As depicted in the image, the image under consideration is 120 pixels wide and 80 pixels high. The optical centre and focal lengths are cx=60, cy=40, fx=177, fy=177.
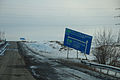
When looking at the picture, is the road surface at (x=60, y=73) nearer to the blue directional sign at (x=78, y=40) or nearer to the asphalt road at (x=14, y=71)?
the asphalt road at (x=14, y=71)

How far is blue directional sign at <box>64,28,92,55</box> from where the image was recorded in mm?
23984

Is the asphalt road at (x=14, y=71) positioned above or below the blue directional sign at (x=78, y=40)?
below

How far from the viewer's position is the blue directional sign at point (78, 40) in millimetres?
23984

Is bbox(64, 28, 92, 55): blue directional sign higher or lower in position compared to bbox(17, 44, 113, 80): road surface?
higher

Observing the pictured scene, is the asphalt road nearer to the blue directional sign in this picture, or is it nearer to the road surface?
the road surface

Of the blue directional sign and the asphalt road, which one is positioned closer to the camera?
the asphalt road

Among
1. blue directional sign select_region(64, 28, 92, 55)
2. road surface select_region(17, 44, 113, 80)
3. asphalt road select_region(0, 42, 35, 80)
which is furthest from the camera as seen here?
blue directional sign select_region(64, 28, 92, 55)

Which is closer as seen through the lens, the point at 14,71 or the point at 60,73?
the point at 60,73

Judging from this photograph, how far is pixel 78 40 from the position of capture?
25172 mm

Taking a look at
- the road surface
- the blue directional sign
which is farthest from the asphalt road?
the blue directional sign

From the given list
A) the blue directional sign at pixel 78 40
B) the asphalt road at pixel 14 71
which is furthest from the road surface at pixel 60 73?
the blue directional sign at pixel 78 40

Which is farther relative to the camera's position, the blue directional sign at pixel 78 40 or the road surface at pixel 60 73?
the blue directional sign at pixel 78 40

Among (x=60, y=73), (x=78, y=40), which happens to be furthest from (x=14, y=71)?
(x=78, y=40)

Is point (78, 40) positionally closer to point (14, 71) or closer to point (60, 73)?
point (60, 73)
